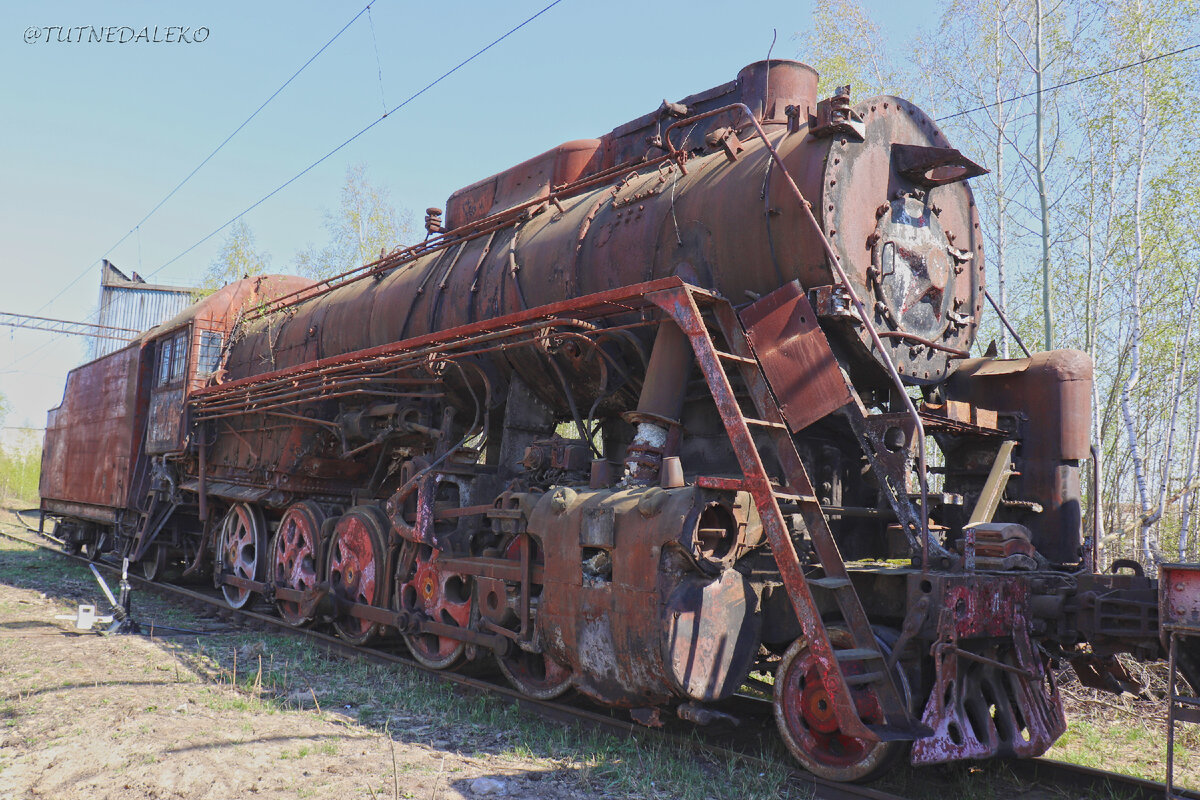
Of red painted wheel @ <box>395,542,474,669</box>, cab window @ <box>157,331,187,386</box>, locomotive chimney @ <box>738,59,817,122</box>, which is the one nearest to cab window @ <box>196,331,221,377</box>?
cab window @ <box>157,331,187,386</box>

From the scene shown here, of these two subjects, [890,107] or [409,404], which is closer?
[890,107]

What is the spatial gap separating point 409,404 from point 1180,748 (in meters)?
6.00

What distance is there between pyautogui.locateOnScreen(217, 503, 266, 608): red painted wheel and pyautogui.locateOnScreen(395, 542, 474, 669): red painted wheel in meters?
2.97

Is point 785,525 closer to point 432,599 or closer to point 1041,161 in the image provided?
point 432,599

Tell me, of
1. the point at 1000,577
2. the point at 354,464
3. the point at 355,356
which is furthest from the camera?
the point at 354,464

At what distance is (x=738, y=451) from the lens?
4.26 metres

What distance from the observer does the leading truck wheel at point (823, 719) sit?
3980 mm

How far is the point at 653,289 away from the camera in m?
4.71

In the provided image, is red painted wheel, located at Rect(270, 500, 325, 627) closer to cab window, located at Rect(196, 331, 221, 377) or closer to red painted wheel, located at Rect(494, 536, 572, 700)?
red painted wheel, located at Rect(494, 536, 572, 700)

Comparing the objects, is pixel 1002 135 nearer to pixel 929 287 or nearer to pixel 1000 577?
pixel 929 287

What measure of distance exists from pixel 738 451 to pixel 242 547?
695cm

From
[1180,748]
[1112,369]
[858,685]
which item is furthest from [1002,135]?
[858,685]

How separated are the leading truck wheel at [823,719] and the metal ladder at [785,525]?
97 millimetres

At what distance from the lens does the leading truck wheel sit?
398 cm
